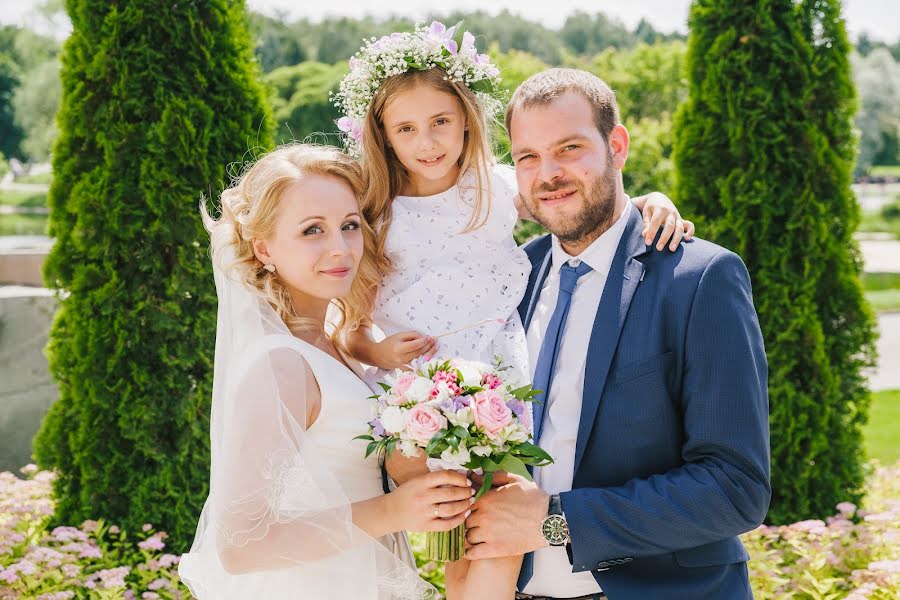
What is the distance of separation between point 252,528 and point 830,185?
4.62m

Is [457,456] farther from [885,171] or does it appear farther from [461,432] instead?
[885,171]

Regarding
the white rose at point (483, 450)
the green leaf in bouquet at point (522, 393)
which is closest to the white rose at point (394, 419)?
the white rose at point (483, 450)

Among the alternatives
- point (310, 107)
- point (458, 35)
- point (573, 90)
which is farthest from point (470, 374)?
point (310, 107)

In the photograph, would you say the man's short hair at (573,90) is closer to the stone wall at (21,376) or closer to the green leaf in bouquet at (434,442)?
the green leaf in bouquet at (434,442)

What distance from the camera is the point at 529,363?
2.93 metres

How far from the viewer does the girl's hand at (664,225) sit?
2.69 m

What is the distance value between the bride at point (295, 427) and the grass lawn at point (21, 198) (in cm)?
5453

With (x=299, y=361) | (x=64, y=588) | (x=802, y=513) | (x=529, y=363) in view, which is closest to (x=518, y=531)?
(x=529, y=363)

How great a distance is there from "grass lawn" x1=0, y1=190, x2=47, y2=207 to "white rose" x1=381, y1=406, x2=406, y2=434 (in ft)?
181

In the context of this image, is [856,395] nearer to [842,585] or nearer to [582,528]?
[842,585]

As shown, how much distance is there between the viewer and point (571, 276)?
2.84 m

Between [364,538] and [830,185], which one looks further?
[830,185]

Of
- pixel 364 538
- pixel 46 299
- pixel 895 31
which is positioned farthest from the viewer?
pixel 895 31

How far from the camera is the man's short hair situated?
2785 mm
